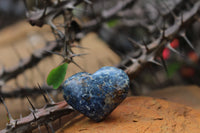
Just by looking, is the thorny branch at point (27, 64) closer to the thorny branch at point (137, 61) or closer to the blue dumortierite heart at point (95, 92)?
the thorny branch at point (137, 61)

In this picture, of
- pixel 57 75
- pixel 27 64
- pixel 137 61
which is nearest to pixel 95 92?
pixel 57 75

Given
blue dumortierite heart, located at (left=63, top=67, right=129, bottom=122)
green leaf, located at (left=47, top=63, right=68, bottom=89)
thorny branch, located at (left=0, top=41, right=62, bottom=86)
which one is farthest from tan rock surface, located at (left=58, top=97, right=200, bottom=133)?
thorny branch, located at (left=0, top=41, right=62, bottom=86)

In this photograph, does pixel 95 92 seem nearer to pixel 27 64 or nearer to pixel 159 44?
pixel 159 44

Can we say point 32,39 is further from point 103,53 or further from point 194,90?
point 194,90

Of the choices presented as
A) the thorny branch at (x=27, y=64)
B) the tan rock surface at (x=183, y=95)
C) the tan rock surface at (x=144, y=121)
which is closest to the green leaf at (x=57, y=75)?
the tan rock surface at (x=144, y=121)

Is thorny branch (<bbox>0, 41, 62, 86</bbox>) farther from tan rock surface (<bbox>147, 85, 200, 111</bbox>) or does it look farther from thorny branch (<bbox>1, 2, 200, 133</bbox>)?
tan rock surface (<bbox>147, 85, 200, 111</bbox>)

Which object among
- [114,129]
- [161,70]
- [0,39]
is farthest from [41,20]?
[0,39]

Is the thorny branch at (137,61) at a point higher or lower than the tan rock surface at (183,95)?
higher

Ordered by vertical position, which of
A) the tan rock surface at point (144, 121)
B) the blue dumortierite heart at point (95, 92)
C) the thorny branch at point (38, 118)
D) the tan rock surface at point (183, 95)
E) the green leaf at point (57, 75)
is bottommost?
the tan rock surface at point (183, 95)
